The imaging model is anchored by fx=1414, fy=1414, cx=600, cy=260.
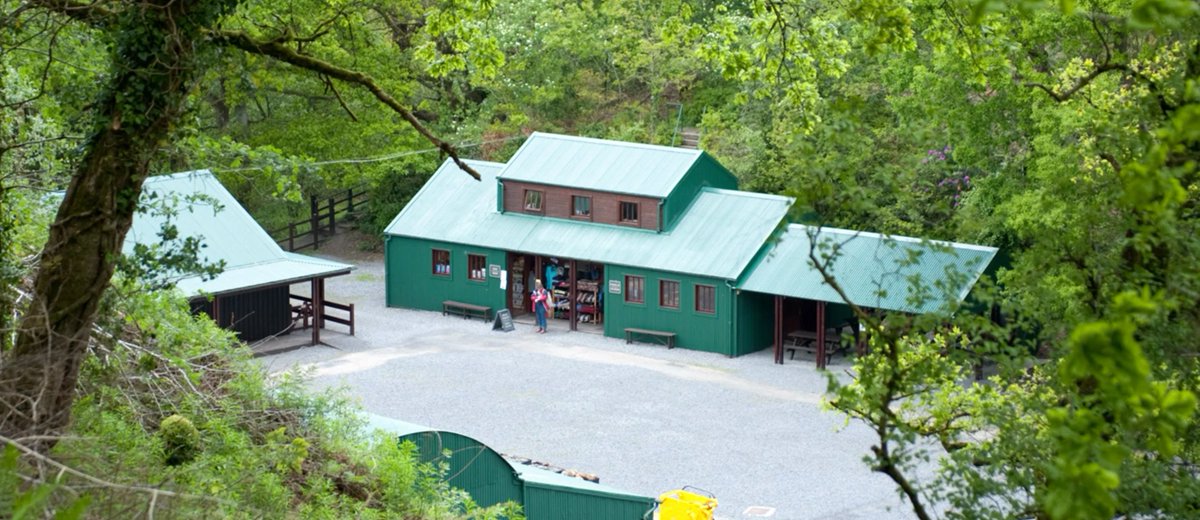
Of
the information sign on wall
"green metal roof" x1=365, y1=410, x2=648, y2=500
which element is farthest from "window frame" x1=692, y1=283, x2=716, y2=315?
"green metal roof" x1=365, y1=410, x2=648, y2=500

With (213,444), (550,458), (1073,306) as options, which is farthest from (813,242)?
(550,458)

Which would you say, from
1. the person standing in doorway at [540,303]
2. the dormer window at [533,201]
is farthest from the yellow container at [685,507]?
the dormer window at [533,201]

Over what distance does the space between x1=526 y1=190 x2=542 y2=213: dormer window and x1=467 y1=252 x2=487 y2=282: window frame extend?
4.91 ft

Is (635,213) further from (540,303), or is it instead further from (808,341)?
(808,341)

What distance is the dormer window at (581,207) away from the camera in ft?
99.6

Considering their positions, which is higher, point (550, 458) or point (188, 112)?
point (188, 112)

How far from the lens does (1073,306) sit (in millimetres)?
9875

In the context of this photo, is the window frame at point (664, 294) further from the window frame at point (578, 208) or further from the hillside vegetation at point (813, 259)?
the hillside vegetation at point (813, 259)

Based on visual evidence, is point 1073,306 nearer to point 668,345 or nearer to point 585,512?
point 585,512

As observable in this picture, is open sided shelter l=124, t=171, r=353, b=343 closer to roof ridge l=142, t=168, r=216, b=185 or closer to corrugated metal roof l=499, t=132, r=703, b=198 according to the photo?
roof ridge l=142, t=168, r=216, b=185

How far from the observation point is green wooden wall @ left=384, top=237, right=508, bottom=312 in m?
30.8

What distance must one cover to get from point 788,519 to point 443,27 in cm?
926

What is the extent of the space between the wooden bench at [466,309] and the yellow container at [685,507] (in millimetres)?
12951

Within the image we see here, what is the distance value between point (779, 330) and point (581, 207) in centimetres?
558
